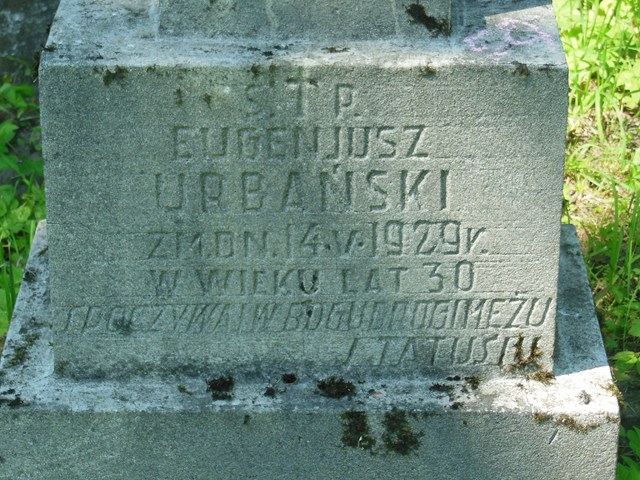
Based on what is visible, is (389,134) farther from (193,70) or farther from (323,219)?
(193,70)

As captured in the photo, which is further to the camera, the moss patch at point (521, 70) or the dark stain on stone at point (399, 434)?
the dark stain on stone at point (399, 434)

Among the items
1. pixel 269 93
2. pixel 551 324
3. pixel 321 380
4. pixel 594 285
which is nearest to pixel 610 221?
pixel 594 285

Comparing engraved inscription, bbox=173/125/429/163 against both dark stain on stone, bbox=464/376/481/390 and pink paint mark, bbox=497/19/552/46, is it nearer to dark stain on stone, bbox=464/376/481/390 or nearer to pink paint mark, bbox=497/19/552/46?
pink paint mark, bbox=497/19/552/46

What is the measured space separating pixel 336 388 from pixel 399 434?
0.20m

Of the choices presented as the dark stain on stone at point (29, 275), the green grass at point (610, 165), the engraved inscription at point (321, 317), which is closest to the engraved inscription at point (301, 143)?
the engraved inscription at point (321, 317)

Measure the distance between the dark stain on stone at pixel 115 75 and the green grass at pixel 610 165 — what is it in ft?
5.90

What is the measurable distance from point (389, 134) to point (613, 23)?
99.3 inches

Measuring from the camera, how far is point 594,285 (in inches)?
158

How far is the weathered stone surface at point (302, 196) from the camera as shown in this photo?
2.68m

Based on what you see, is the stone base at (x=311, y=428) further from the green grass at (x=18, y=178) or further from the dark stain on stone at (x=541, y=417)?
the green grass at (x=18, y=178)

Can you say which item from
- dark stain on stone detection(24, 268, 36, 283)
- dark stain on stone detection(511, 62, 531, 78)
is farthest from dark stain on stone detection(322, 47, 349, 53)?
dark stain on stone detection(24, 268, 36, 283)

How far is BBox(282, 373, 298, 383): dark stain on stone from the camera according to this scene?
3.00m

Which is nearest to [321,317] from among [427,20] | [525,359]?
[525,359]

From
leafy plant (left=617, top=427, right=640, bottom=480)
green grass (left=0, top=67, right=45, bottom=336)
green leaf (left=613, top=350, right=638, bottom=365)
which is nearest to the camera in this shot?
leafy plant (left=617, top=427, right=640, bottom=480)
